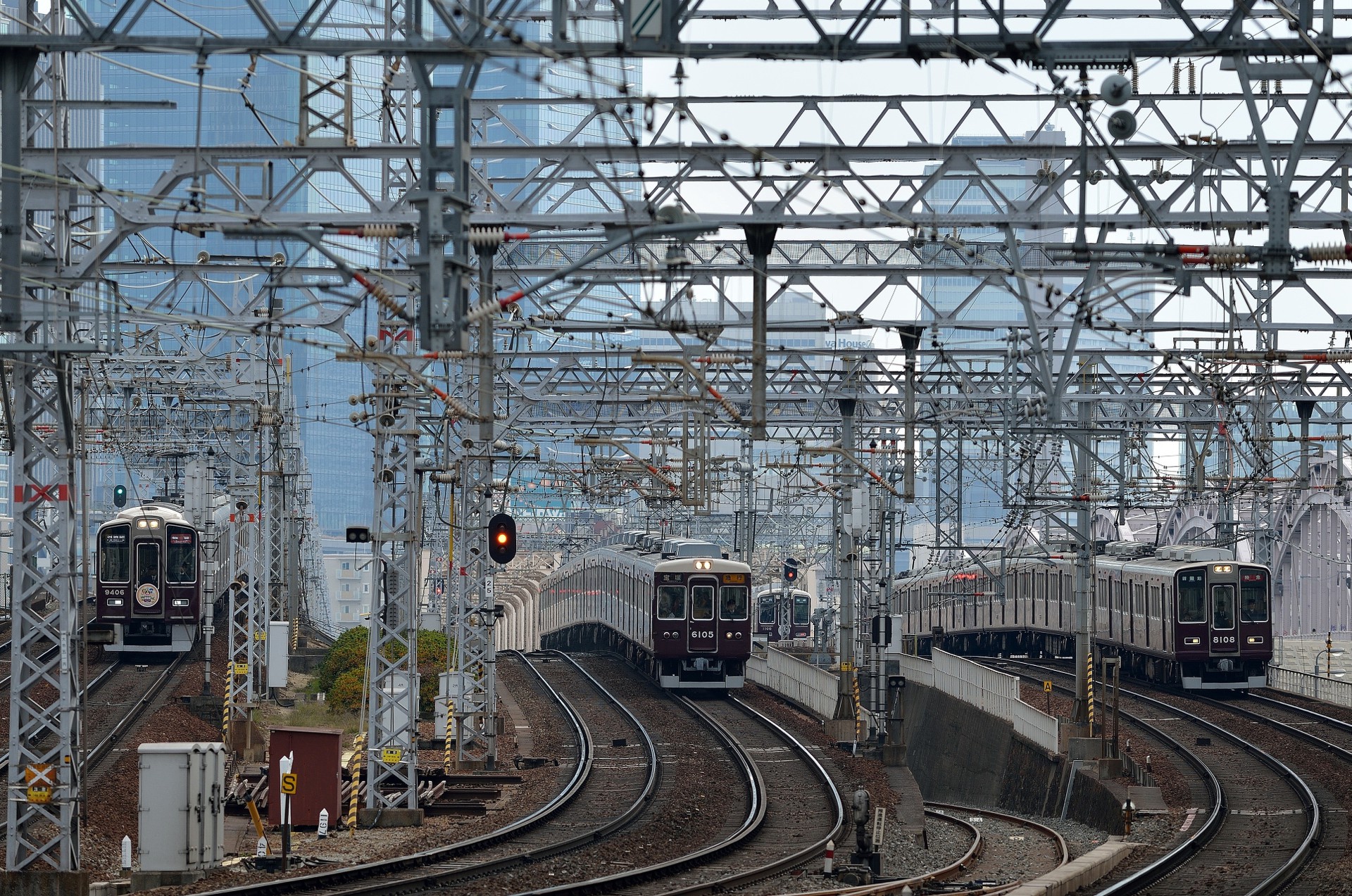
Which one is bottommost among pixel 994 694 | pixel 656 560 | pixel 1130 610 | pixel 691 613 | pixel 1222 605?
pixel 994 694

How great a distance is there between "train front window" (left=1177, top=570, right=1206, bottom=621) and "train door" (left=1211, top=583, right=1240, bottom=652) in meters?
0.19

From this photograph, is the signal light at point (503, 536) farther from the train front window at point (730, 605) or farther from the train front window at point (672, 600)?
the train front window at point (730, 605)

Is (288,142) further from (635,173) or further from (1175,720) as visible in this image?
(1175,720)

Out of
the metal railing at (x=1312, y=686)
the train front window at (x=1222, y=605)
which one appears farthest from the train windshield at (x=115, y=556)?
the metal railing at (x=1312, y=686)

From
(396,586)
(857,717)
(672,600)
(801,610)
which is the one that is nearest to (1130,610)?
(672,600)

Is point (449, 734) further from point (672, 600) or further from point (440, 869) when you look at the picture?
point (672, 600)

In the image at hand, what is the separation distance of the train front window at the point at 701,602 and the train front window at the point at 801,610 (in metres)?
29.6

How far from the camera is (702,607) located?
36531mm

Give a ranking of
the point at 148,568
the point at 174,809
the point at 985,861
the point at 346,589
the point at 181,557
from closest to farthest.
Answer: the point at 174,809, the point at 985,861, the point at 148,568, the point at 181,557, the point at 346,589

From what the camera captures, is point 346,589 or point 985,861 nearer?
point 985,861

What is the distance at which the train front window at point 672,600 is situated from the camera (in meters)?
36.5

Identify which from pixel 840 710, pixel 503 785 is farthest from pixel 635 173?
pixel 840 710

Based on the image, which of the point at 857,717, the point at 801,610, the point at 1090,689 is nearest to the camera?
the point at 1090,689

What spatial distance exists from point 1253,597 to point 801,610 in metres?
31.2
